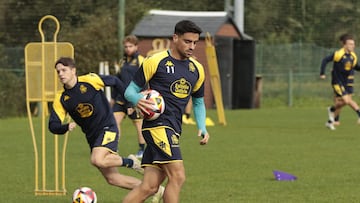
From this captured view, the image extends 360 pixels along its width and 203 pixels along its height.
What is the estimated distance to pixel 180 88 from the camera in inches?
338

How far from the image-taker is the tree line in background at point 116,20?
2934 cm

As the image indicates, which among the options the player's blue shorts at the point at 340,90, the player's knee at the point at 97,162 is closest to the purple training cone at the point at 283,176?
the player's knee at the point at 97,162

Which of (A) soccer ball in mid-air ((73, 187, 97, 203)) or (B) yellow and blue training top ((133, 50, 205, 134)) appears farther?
(A) soccer ball in mid-air ((73, 187, 97, 203))

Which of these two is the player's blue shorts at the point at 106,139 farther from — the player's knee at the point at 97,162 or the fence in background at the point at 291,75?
the fence in background at the point at 291,75

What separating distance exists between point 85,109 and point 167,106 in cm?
197

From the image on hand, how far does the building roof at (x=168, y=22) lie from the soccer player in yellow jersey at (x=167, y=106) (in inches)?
892

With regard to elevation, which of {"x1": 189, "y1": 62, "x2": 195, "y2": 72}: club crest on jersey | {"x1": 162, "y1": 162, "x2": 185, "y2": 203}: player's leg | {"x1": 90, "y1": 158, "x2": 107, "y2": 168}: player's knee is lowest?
{"x1": 90, "y1": 158, "x2": 107, "y2": 168}: player's knee

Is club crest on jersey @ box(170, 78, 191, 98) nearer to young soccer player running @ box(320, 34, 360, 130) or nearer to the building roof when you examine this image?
young soccer player running @ box(320, 34, 360, 130)

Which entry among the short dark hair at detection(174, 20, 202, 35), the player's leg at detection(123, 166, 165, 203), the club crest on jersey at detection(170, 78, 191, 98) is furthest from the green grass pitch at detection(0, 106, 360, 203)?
the short dark hair at detection(174, 20, 202, 35)

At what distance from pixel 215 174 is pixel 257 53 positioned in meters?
21.4

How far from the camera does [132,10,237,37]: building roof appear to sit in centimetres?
3155

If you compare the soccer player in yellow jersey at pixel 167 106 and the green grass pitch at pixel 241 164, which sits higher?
the soccer player in yellow jersey at pixel 167 106

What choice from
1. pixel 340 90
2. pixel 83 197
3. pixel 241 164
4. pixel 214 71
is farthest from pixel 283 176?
pixel 214 71

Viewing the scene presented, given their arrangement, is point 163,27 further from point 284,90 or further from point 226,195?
point 226,195
